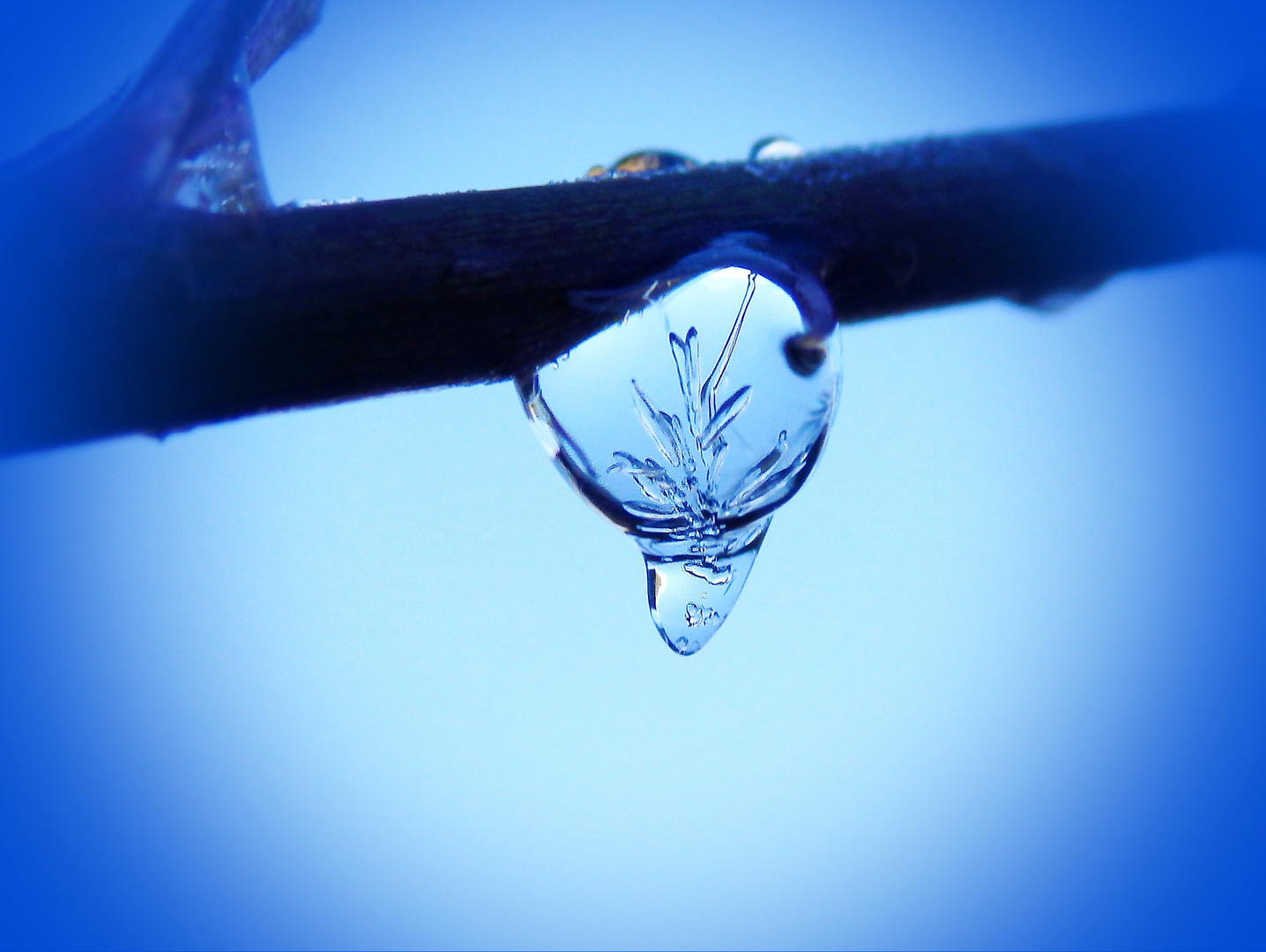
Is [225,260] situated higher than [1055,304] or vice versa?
[1055,304]

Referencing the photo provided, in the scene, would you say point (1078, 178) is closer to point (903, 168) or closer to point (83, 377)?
point (903, 168)

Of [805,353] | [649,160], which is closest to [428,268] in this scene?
[805,353]

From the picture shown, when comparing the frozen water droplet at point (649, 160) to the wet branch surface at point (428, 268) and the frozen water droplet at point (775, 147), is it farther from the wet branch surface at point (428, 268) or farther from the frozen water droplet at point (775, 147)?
the wet branch surface at point (428, 268)

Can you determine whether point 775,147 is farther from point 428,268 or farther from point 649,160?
point 428,268

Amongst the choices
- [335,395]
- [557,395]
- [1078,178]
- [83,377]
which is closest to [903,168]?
[1078,178]

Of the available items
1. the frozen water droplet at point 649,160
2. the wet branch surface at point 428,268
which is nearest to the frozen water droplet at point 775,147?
the frozen water droplet at point 649,160

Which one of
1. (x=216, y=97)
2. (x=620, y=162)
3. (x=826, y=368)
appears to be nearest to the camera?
(x=216, y=97)

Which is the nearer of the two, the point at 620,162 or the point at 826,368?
the point at 826,368

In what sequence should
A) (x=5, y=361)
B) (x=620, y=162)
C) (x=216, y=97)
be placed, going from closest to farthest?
(x=5, y=361), (x=216, y=97), (x=620, y=162)

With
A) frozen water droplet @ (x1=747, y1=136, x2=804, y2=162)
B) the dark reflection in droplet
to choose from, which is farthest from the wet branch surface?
frozen water droplet @ (x1=747, y1=136, x2=804, y2=162)
